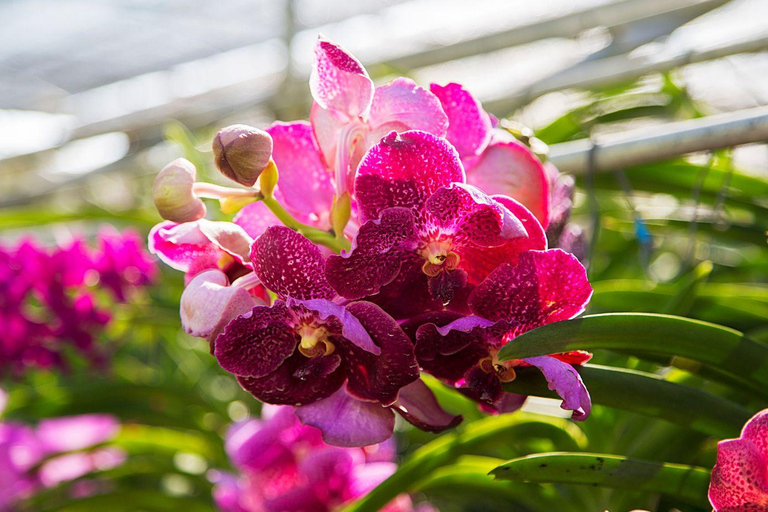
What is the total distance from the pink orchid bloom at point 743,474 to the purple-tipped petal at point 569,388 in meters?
0.05

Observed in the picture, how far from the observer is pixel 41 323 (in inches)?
38.2

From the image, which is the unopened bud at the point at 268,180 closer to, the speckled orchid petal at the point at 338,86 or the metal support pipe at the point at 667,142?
the speckled orchid petal at the point at 338,86

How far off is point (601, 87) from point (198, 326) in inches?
31.7

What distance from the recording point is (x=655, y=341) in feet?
1.01

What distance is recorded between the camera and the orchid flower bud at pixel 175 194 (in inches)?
12.6

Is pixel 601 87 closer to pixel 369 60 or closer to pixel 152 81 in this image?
pixel 369 60

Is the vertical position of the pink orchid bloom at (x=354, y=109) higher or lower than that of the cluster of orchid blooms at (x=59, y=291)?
higher

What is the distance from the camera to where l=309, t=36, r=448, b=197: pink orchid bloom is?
1.09 feet

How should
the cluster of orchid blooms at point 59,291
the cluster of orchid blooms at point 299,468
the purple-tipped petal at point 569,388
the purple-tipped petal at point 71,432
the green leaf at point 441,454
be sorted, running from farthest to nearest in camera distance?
the purple-tipped petal at point 71,432, the cluster of orchid blooms at point 59,291, the cluster of orchid blooms at point 299,468, the green leaf at point 441,454, the purple-tipped petal at point 569,388

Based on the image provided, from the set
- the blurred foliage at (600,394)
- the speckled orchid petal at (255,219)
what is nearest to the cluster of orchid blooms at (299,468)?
the blurred foliage at (600,394)

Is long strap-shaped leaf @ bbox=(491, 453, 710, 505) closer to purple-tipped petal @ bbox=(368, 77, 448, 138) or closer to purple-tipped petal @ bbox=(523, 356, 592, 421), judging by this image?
purple-tipped petal @ bbox=(523, 356, 592, 421)

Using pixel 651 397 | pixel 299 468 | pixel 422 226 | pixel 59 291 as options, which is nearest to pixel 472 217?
pixel 422 226

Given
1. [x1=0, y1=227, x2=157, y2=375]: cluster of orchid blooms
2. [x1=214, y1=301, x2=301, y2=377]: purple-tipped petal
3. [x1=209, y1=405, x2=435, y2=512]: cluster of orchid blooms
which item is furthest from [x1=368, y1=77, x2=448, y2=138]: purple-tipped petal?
[x1=0, y1=227, x2=157, y2=375]: cluster of orchid blooms

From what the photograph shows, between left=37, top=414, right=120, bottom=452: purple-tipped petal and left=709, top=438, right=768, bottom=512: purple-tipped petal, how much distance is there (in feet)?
3.32
